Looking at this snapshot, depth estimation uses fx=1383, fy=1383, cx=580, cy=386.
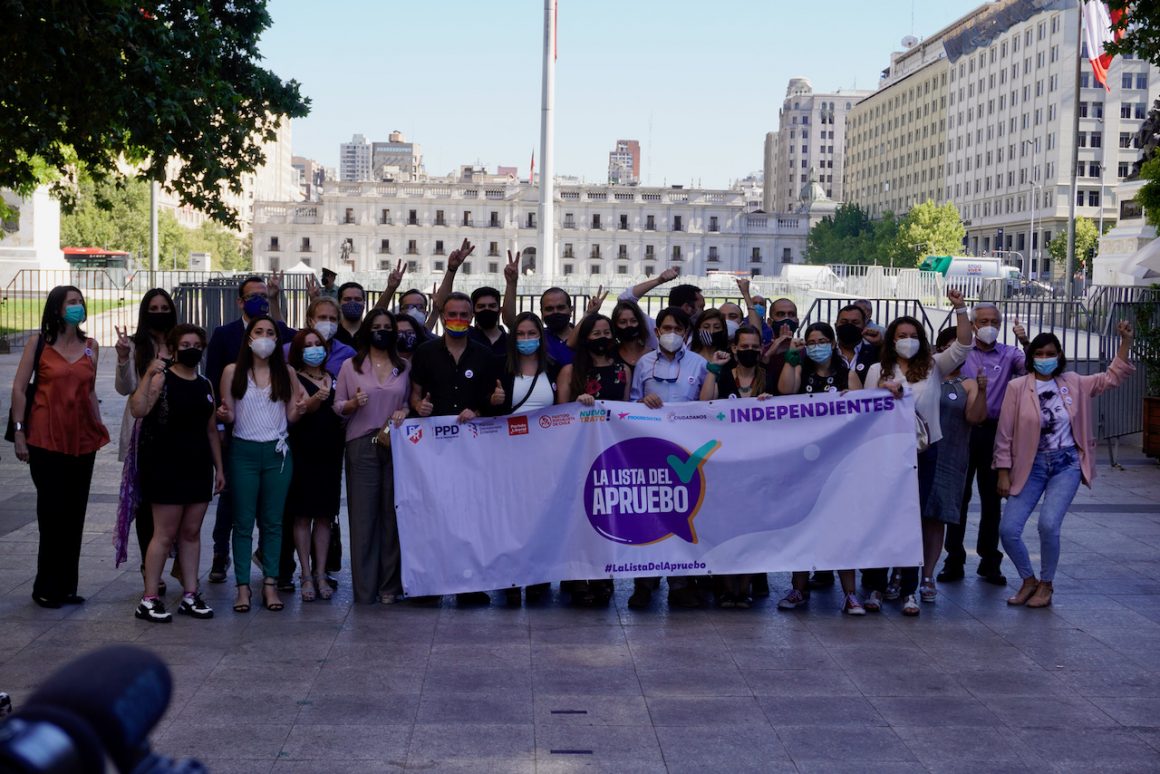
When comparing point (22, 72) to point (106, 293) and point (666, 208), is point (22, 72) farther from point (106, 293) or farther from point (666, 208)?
point (666, 208)

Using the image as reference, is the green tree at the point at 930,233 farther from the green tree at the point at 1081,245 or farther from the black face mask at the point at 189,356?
the black face mask at the point at 189,356

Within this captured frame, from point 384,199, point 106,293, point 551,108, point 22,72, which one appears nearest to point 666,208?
point 384,199

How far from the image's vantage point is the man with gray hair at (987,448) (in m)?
9.05

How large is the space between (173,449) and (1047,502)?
5153 mm

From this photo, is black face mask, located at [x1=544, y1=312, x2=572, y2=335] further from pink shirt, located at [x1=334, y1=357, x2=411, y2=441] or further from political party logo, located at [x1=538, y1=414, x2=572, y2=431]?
pink shirt, located at [x1=334, y1=357, x2=411, y2=441]

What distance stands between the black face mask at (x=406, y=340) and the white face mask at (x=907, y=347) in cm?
293

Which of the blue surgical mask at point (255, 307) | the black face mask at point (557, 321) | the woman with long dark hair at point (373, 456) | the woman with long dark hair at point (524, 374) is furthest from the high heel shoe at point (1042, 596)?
the blue surgical mask at point (255, 307)

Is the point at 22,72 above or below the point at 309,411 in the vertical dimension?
above

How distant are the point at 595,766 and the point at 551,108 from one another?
43.4m

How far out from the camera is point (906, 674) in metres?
6.87

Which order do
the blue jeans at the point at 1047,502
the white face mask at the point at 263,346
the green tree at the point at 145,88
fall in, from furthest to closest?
1. the green tree at the point at 145,88
2. the blue jeans at the point at 1047,502
3. the white face mask at the point at 263,346

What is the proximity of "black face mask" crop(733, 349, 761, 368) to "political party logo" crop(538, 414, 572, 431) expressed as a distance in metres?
1.09

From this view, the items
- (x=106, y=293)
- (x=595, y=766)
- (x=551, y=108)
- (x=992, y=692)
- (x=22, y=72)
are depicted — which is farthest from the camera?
(x=551, y=108)

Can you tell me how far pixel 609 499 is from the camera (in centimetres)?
820
